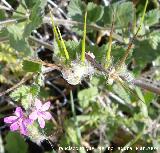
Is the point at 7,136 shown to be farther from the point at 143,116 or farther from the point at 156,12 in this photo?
the point at 156,12

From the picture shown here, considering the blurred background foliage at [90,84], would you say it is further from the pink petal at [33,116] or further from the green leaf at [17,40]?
the pink petal at [33,116]

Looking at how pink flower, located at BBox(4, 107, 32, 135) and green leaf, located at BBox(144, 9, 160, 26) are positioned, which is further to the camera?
green leaf, located at BBox(144, 9, 160, 26)

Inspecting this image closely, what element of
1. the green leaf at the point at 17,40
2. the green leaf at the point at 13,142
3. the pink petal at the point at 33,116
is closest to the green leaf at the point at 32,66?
the green leaf at the point at 17,40

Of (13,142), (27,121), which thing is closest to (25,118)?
(27,121)

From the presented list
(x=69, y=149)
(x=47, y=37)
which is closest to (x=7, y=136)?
(x=69, y=149)

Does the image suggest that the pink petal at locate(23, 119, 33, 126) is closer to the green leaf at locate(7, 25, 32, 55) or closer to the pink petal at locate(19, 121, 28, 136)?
the pink petal at locate(19, 121, 28, 136)

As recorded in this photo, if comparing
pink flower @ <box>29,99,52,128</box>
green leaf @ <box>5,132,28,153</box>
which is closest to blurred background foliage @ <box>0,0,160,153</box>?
green leaf @ <box>5,132,28,153</box>

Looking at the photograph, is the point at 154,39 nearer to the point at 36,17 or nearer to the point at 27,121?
the point at 36,17
